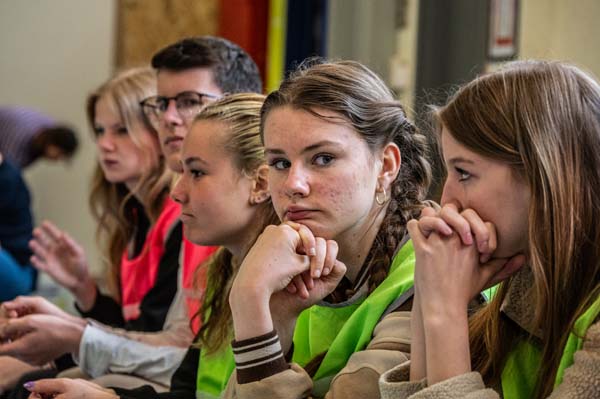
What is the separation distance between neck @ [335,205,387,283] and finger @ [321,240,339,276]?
10cm

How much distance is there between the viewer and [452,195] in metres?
1.31

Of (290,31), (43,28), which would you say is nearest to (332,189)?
(290,31)

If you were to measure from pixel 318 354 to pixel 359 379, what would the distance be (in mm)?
247

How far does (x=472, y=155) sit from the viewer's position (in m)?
1.27

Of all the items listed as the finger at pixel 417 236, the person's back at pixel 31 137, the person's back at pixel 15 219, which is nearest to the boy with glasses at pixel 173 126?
the finger at pixel 417 236

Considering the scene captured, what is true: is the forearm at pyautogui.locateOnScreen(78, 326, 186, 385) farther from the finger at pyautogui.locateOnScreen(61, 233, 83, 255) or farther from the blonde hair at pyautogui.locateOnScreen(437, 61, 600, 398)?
the blonde hair at pyautogui.locateOnScreen(437, 61, 600, 398)

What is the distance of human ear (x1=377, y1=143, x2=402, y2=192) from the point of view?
1620 millimetres

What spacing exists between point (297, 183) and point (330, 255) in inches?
4.8

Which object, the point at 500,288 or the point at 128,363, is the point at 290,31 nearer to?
the point at 128,363

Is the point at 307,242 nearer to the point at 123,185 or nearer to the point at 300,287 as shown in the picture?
the point at 300,287

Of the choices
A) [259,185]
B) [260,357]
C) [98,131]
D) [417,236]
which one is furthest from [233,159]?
[98,131]

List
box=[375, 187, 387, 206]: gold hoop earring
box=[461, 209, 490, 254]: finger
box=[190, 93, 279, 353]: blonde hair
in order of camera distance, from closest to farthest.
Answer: box=[461, 209, 490, 254]: finger, box=[375, 187, 387, 206]: gold hoop earring, box=[190, 93, 279, 353]: blonde hair

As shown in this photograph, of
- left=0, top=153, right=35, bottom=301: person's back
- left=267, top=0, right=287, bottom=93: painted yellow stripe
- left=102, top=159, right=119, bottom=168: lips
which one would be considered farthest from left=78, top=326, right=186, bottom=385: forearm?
left=267, top=0, right=287, bottom=93: painted yellow stripe

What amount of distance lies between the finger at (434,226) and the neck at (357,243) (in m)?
0.30
